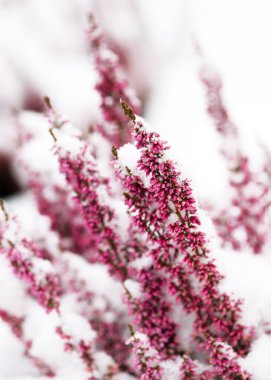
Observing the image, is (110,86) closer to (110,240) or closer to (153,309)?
(110,240)

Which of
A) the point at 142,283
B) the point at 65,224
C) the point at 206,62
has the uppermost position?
the point at 206,62

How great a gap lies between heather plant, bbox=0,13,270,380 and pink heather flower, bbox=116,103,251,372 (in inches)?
0.4

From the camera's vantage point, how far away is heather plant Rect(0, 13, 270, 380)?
3.69 metres

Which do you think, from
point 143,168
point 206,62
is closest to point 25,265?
point 143,168

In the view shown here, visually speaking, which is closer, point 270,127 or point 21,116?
point 21,116

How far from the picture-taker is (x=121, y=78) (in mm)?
5535

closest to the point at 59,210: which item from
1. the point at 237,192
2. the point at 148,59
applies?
the point at 237,192

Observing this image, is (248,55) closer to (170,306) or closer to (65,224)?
(65,224)

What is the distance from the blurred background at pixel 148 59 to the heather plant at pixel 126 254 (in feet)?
9.37

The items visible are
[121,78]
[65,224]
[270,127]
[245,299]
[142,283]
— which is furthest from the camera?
[270,127]

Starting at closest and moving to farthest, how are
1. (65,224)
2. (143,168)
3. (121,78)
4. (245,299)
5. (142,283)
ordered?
(143,168)
(142,283)
(245,299)
(121,78)
(65,224)

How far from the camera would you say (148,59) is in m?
11.4

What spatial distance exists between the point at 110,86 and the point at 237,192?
8.32 feet

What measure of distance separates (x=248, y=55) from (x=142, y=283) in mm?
7450
